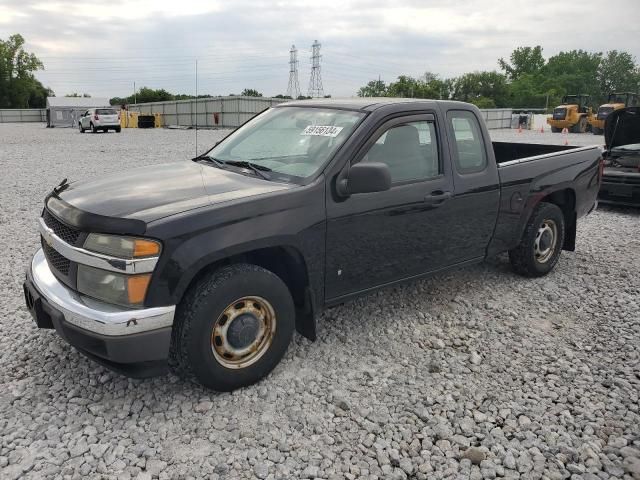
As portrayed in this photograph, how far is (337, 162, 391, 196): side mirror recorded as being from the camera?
336 cm

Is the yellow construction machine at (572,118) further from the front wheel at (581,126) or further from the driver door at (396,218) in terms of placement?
the driver door at (396,218)

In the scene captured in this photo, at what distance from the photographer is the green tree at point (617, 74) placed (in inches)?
3708

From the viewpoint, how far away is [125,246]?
2.80m

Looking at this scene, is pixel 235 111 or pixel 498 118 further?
pixel 498 118

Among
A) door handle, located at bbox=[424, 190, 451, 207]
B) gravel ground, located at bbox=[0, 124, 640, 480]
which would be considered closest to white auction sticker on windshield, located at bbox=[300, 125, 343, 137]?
door handle, located at bbox=[424, 190, 451, 207]

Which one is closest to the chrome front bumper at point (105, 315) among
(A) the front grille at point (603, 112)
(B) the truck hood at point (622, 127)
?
(B) the truck hood at point (622, 127)

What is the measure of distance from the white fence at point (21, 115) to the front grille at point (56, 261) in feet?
228

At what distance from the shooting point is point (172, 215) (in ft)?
9.54

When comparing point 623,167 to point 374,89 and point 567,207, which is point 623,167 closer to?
point 567,207

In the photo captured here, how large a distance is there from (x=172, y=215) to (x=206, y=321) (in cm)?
62

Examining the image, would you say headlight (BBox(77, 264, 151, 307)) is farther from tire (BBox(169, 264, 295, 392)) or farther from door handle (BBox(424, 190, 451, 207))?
door handle (BBox(424, 190, 451, 207))

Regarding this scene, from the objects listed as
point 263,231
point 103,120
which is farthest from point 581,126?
point 263,231

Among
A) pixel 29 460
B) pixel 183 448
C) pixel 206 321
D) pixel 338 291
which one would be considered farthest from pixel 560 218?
pixel 29 460

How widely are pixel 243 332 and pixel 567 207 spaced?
161 inches
